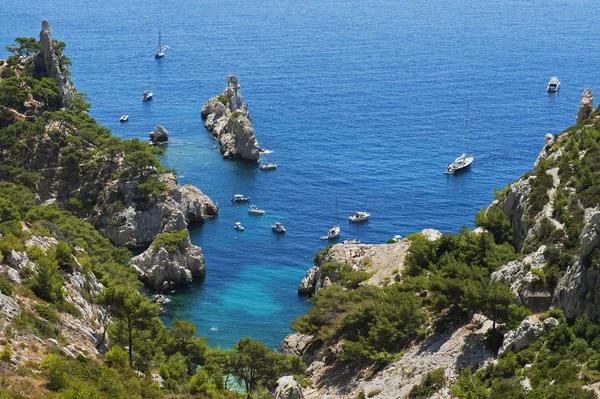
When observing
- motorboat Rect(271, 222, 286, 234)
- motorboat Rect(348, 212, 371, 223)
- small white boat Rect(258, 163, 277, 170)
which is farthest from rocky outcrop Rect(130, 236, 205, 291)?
small white boat Rect(258, 163, 277, 170)

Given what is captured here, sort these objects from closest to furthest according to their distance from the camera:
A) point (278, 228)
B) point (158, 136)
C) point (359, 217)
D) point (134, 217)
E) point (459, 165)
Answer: point (134, 217)
point (278, 228)
point (359, 217)
point (459, 165)
point (158, 136)

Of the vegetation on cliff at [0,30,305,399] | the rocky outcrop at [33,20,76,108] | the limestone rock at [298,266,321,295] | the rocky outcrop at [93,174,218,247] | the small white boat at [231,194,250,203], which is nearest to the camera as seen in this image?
the vegetation on cliff at [0,30,305,399]

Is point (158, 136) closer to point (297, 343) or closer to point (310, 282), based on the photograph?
point (310, 282)

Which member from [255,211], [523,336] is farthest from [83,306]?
[255,211]

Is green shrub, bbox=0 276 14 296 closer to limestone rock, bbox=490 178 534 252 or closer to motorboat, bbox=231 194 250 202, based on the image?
limestone rock, bbox=490 178 534 252

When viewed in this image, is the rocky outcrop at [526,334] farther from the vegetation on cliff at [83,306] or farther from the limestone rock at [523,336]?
the vegetation on cliff at [83,306]

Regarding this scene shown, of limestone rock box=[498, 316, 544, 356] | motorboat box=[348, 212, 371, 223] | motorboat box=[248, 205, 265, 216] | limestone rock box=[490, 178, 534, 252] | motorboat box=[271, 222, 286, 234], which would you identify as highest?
limestone rock box=[490, 178, 534, 252]

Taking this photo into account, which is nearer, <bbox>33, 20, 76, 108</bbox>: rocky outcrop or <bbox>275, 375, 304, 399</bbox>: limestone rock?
<bbox>275, 375, 304, 399</bbox>: limestone rock

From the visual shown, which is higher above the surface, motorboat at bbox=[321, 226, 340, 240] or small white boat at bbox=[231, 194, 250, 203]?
small white boat at bbox=[231, 194, 250, 203]
